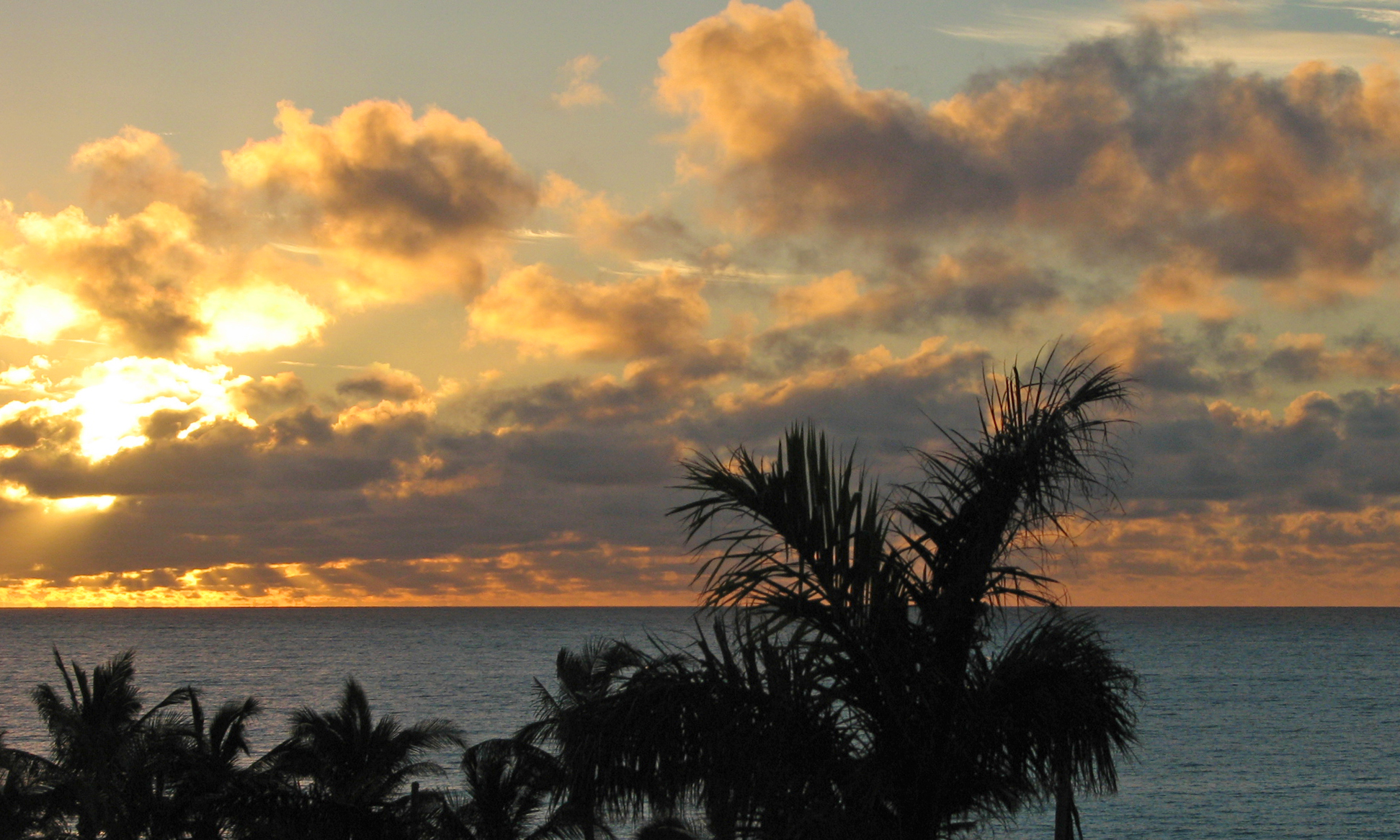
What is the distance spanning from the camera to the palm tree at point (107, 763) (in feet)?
91.0

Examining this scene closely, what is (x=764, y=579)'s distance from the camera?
20.7 ft

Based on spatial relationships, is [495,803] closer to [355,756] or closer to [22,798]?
[355,756]

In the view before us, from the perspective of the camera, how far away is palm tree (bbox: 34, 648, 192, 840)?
27734 mm

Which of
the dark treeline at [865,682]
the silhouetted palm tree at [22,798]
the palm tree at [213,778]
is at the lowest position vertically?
the silhouetted palm tree at [22,798]

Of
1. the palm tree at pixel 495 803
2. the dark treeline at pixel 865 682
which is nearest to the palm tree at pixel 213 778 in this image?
the palm tree at pixel 495 803

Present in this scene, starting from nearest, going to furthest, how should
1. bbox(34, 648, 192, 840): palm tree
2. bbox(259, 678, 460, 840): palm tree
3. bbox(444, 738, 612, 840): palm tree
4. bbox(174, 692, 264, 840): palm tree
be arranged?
1. bbox(174, 692, 264, 840): palm tree
2. bbox(444, 738, 612, 840): palm tree
3. bbox(259, 678, 460, 840): palm tree
4. bbox(34, 648, 192, 840): palm tree

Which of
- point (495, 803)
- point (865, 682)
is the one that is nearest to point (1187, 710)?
point (495, 803)

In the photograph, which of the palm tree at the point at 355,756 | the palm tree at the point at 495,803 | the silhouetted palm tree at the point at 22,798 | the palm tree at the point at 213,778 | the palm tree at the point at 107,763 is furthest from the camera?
the silhouetted palm tree at the point at 22,798

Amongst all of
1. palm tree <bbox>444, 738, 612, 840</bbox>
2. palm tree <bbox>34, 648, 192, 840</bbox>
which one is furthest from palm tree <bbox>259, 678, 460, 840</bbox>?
palm tree <bbox>34, 648, 192, 840</bbox>

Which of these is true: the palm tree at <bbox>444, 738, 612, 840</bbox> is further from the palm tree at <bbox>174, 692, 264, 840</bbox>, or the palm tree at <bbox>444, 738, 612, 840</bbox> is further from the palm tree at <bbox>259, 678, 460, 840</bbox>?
the palm tree at <bbox>174, 692, 264, 840</bbox>

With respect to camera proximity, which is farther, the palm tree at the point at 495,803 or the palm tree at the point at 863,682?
the palm tree at the point at 495,803

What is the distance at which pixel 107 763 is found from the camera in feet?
93.5

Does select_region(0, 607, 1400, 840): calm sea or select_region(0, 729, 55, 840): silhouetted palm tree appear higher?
select_region(0, 729, 55, 840): silhouetted palm tree

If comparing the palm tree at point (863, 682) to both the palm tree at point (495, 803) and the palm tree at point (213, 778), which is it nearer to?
the palm tree at point (213, 778)
